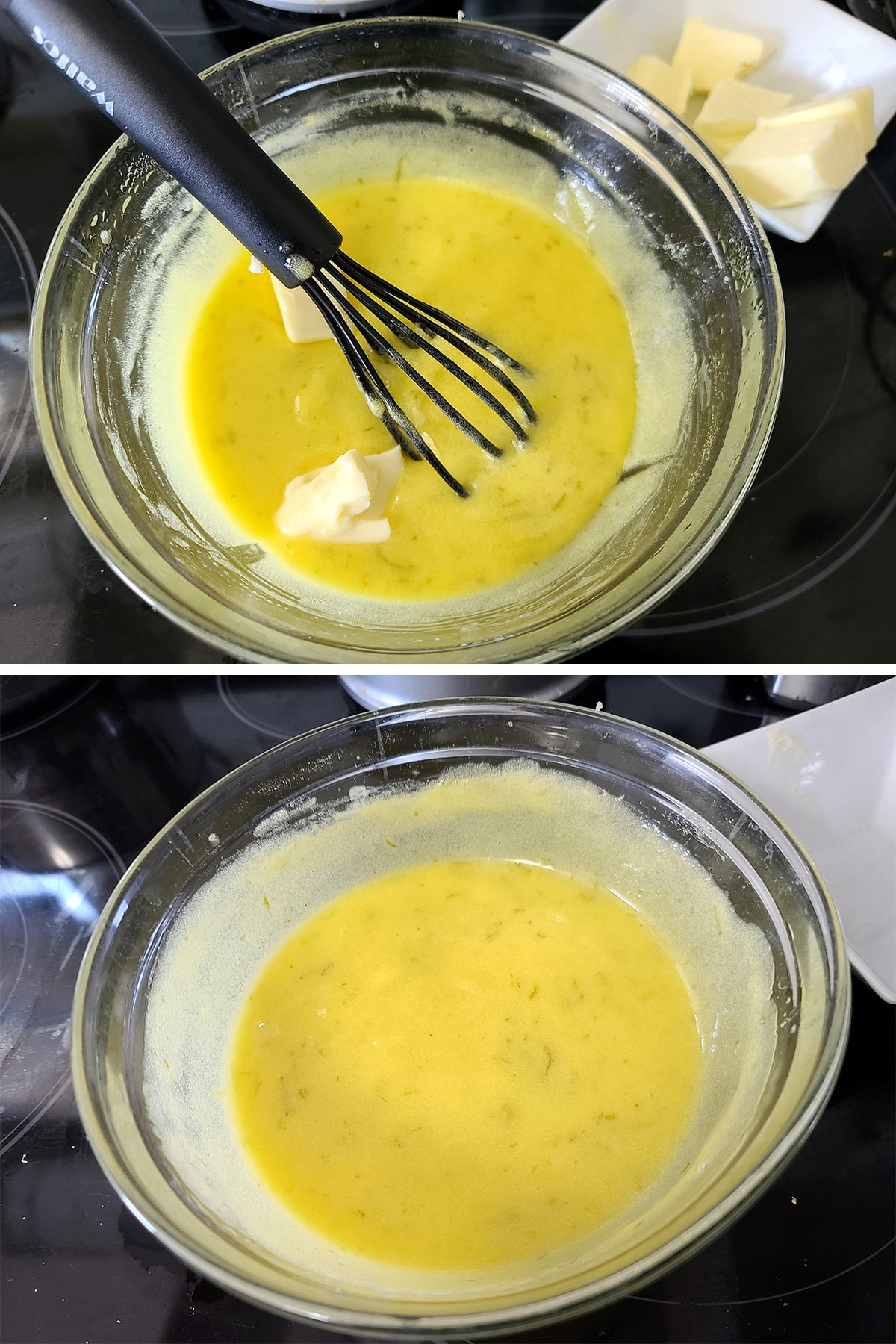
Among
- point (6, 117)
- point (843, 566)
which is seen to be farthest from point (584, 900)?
point (6, 117)

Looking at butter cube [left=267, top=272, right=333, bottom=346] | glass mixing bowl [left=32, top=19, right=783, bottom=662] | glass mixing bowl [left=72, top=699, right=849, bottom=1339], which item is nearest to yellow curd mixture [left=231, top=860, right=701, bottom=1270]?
glass mixing bowl [left=72, top=699, right=849, bottom=1339]

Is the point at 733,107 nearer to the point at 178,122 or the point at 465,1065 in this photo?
the point at 178,122

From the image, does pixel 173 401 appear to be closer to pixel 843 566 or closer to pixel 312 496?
pixel 312 496

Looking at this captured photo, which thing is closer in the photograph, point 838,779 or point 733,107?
point 733,107

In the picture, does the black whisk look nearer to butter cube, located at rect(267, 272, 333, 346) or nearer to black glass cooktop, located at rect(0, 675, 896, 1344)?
butter cube, located at rect(267, 272, 333, 346)

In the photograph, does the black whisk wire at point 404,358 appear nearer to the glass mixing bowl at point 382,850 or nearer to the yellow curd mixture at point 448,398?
the yellow curd mixture at point 448,398

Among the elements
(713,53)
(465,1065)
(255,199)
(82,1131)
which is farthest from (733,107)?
(82,1131)

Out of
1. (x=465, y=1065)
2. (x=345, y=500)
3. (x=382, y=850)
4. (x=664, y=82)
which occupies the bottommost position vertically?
(x=465, y=1065)
